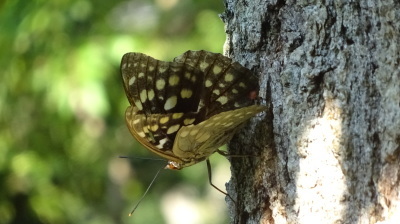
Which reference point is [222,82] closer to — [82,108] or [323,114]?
[323,114]

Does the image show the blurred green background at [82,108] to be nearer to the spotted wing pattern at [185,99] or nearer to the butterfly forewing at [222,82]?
the spotted wing pattern at [185,99]

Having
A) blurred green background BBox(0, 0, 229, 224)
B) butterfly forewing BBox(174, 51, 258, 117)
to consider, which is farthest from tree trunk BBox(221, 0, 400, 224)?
blurred green background BBox(0, 0, 229, 224)

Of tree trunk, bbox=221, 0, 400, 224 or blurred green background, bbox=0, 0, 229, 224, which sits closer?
tree trunk, bbox=221, 0, 400, 224

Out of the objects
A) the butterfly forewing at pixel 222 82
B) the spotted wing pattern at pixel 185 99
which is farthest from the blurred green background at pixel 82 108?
the butterfly forewing at pixel 222 82

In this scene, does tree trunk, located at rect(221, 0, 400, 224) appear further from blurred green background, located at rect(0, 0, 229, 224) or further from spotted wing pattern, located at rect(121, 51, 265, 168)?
blurred green background, located at rect(0, 0, 229, 224)

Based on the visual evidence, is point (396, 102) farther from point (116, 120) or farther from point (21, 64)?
point (116, 120)

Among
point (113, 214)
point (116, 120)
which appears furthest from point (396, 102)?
point (113, 214)
